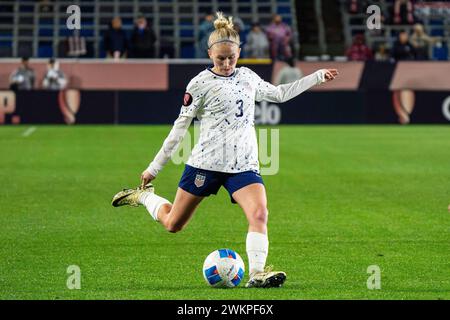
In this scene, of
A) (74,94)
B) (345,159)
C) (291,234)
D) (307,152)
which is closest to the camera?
(291,234)

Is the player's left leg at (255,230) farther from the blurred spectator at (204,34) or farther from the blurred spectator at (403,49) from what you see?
the blurred spectator at (403,49)

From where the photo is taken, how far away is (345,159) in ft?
73.9

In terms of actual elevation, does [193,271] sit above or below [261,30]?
below

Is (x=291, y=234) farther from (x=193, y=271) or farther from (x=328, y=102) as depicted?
(x=328, y=102)

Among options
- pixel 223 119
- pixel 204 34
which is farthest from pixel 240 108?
pixel 204 34

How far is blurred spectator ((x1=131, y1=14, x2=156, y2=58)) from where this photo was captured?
34.4m

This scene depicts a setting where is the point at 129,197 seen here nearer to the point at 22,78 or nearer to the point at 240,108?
the point at 240,108

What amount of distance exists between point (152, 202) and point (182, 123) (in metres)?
1.22

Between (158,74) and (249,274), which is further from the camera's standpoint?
(158,74)

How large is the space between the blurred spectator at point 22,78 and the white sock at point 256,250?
82.0 feet

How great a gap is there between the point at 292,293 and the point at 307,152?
15471 millimetres

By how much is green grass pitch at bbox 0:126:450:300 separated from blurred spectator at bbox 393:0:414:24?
1291 cm

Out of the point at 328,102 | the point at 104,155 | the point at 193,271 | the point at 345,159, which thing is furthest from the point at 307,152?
the point at 193,271

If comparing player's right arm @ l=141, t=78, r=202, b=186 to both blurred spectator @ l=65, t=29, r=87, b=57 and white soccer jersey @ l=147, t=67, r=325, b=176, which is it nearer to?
white soccer jersey @ l=147, t=67, r=325, b=176
